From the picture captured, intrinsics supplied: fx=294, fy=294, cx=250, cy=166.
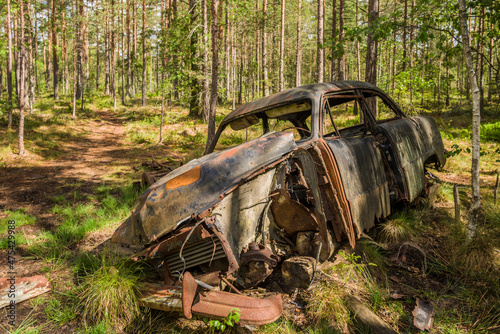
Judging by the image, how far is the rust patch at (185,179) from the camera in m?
2.46

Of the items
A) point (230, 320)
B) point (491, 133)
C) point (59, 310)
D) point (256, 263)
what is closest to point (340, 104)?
point (256, 263)

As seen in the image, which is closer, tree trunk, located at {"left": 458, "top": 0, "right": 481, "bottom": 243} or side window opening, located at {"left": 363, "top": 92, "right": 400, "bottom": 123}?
tree trunk, located at {"left": 458, "top": 0, "right": 481, "bottom": 243}

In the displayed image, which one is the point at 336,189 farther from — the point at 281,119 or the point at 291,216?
the point at 281,119

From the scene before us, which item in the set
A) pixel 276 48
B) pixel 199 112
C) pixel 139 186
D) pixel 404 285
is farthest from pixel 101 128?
pixel 276 48

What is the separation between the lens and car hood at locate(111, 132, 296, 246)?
2354mm

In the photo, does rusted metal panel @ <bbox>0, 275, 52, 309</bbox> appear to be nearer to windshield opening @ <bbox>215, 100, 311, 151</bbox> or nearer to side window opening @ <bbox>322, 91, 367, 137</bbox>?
windshield opening @ <bbox>215, 100, 311, 151</bbox>

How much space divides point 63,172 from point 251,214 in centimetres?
767

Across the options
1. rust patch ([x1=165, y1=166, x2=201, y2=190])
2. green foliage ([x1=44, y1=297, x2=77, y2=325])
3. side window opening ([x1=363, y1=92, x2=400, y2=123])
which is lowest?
green foliage ([x1=44, y1=297, x2=77, y2=325])

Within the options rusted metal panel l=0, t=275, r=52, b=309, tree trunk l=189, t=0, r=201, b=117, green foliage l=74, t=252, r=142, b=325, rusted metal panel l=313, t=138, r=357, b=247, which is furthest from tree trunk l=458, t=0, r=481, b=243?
tree trunk l=189, t=0, r=201, b=117

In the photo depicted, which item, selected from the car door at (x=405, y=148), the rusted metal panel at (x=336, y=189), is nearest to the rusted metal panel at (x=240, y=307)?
the rusted metal panel at (x=336, y=189)

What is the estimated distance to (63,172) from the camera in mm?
8242

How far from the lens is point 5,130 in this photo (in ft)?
39.9

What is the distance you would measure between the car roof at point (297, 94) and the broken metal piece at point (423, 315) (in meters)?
2.16

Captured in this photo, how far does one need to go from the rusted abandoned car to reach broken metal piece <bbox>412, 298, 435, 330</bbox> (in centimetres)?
70
